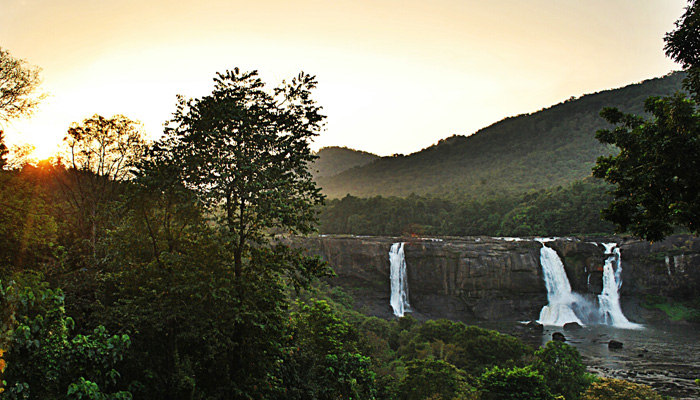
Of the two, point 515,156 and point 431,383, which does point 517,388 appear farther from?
point 515,156

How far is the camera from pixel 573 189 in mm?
55625

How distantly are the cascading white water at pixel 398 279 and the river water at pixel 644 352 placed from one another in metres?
9.45

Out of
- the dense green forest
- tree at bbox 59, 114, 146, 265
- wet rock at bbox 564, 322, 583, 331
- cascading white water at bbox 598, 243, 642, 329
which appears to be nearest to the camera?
tree at bbox 59, 114, 146, 265

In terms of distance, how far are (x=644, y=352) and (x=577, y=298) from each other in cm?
1211

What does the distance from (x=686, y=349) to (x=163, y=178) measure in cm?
3748

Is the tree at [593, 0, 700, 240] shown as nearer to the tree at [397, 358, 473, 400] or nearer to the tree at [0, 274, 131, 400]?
the tree at [0, 274, 131, 400]

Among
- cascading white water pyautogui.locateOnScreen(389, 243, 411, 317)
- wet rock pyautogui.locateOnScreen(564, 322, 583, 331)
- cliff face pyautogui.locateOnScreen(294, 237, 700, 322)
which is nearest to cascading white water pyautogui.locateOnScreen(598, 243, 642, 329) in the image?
cliff face pyautogui.locateOnScreen(294, 237, 700, 322)

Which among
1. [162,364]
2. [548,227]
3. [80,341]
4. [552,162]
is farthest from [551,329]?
[552,162]

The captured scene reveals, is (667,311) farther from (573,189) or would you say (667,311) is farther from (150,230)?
(150,230)

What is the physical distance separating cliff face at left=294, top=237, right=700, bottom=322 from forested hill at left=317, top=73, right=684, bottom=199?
37.7 m

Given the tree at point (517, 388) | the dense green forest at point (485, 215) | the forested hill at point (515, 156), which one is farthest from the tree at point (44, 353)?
the forested hill at point (515, 156)

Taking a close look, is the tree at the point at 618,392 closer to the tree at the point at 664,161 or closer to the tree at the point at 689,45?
the tree at the point at 664,161

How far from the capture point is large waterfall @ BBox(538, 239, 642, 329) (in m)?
39.1

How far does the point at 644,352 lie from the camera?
28656mm
